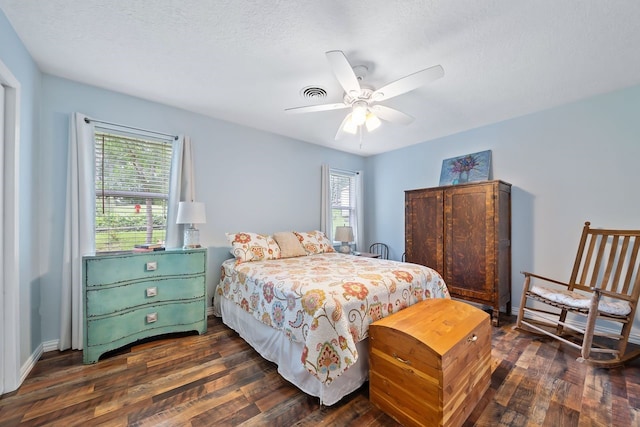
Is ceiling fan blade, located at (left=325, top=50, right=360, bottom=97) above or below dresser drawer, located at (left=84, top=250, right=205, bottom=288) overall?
above

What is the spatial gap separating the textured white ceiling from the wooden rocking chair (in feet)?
4.97

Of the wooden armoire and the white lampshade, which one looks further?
Result: the wooden armoire

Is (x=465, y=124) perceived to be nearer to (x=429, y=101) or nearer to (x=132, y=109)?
(x=429, y=101)

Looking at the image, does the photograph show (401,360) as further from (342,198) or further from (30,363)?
(342,198)

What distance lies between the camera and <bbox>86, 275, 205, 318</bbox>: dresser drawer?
2.05 metres

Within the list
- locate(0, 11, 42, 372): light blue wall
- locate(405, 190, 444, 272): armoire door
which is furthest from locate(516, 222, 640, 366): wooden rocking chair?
locate(0, 11, 42, 372): light blue wall

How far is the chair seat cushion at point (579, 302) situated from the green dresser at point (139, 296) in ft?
11.0

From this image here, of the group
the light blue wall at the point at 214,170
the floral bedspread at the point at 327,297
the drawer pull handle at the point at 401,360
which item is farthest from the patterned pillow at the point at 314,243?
the drawer pull handle at the point at 401,360

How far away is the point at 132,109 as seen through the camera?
2619 mm

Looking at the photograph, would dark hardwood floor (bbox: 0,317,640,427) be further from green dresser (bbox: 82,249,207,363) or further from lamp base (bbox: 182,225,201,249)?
lamp base (bbox: 182,225,201,249)

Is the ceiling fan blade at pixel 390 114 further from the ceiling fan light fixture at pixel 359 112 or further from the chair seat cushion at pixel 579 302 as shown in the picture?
the chair seat cushion at pixel 579 302

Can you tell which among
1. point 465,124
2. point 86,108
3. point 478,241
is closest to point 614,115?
point 465,124

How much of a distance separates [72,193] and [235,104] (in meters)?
1.70

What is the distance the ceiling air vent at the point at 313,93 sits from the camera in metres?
2.39
